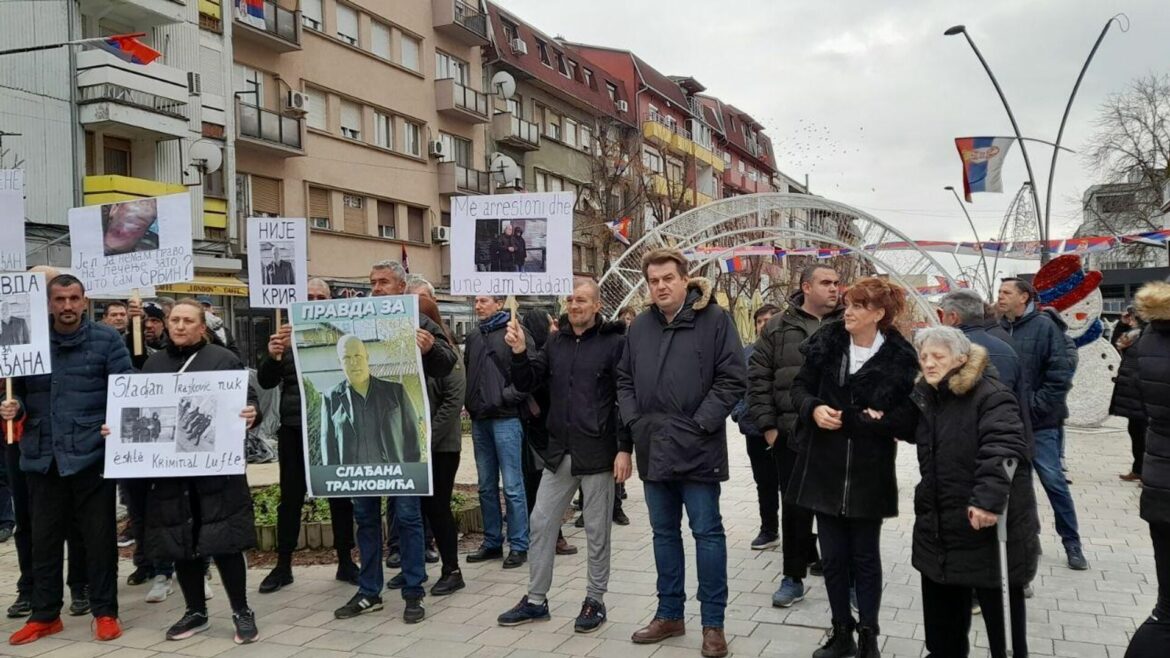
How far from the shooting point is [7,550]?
821 centimetres

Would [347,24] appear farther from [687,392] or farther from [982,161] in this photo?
[687,392]

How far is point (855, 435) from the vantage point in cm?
473

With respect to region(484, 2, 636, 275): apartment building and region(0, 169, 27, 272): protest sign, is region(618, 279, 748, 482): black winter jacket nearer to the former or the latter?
region(0, 169, 27, 272): protest sign

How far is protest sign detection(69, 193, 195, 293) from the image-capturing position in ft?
21.2

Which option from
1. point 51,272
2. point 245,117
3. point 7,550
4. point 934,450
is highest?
point 245,117

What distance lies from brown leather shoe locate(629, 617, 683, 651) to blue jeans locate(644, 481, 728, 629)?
37 mm

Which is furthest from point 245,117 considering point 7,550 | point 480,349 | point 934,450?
point 934,450

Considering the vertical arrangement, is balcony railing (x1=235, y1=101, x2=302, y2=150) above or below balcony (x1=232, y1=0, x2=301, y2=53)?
below

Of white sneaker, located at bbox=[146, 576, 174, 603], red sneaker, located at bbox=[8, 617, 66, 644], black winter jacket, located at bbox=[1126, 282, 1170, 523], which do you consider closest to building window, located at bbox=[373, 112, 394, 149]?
white sneaker, located at bbox=[146, 576, 174, 603]

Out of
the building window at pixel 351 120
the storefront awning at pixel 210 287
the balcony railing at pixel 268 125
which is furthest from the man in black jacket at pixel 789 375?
the building window at pixel 351 120

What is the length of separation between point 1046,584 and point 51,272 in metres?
6.74

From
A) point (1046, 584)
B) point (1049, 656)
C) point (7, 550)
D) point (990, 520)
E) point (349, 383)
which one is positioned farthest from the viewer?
point (7, 550)

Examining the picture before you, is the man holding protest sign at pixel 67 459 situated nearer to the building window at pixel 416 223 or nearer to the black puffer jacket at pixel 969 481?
the black puffer jacket at pixel 969 481

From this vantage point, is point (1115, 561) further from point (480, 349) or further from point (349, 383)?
point (349, 383)
